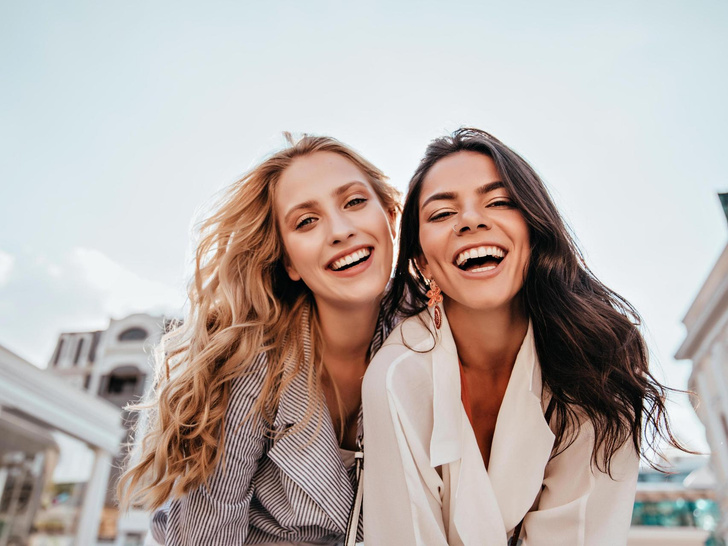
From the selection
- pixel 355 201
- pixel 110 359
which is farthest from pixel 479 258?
pixel 110 359

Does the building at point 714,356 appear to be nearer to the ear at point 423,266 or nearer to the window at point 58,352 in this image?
the ear at point 423,266

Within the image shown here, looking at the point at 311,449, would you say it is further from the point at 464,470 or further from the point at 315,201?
the point at 315,201

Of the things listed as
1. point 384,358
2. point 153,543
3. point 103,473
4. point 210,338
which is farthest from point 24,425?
point 384,358

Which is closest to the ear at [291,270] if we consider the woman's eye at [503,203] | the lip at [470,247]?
the lip at [470,247]

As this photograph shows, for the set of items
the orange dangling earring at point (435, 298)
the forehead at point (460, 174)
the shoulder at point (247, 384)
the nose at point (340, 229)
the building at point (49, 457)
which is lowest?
the building at point (49, 457)

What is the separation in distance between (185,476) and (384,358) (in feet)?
3.38

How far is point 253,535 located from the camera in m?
2.77

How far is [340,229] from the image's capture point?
8.46ft

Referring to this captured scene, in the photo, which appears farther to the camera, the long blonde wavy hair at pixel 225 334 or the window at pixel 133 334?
the window at pixel 133 334

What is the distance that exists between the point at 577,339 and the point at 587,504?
2.05 feet

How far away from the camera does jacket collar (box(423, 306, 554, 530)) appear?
83.6 inches

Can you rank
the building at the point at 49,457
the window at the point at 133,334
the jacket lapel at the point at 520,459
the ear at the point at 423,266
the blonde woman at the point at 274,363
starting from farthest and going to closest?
the window at the point at 133,334 → the building at the point at 49,457 → the ear at the point at 423,266 → the blonde woman at the point at 274,363 → the jacket lapel at the point at 520,459

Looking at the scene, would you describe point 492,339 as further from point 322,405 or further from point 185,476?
point 185,476

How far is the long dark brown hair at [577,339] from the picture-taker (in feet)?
7.16
